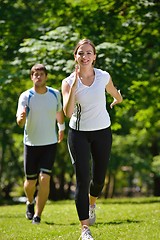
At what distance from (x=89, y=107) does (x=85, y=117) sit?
0.12 meters

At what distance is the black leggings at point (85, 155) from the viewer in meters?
5.31

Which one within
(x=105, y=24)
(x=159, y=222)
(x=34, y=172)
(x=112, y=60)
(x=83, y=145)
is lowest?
(x=159, y=222)

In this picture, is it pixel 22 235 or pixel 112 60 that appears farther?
pixel 112 60

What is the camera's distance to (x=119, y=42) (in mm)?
13391

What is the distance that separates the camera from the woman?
5297 mm

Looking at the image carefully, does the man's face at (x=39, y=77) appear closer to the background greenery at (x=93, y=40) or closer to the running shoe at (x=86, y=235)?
the running shoe at (x=86, y=235)

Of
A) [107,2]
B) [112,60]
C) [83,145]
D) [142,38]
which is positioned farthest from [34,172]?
[142,38]

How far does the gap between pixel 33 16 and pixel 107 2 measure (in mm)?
5127

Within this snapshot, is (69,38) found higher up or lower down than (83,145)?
higher up

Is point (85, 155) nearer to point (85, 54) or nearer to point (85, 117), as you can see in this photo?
point (85, 117)

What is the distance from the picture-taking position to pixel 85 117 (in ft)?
17.9

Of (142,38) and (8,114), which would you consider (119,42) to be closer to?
(142,38)

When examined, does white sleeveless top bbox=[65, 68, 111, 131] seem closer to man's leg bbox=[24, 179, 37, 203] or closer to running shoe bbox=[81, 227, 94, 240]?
running shoe bbox=[81, 227, 94, 240]

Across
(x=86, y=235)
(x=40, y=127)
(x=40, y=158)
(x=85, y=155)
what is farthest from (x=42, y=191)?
(x=86, y=235)
